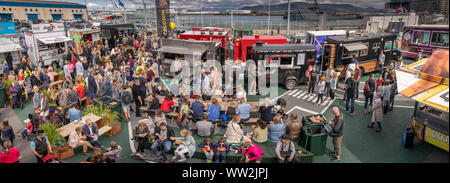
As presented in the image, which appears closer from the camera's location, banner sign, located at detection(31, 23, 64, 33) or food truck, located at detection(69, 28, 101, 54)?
banner sign, located at detection(31, 23, 64, 33)

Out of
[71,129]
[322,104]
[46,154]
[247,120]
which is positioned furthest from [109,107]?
[322,104]

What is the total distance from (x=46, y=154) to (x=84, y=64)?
335 inches

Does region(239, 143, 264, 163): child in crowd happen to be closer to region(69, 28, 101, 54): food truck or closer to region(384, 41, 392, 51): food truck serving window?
region(384, 41, 392, 51): food truck serving window

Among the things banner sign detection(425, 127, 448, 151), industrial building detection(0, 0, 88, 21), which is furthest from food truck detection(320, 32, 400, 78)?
industrial building detection(0, 0, 88, 21)

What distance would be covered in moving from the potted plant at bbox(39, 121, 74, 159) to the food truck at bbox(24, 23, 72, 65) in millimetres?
11895

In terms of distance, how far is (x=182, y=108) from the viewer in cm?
939

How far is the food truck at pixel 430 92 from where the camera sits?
15.4ft

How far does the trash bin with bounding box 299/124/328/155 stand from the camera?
7.51 metres

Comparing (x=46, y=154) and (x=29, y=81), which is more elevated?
(x=29, y=81)

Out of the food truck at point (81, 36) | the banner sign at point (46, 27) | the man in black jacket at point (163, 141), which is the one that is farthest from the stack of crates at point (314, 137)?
the food truck at point (81, 36)

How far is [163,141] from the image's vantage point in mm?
7688

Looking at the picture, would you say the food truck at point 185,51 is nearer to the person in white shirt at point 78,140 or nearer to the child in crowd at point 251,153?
the person in white shirt at point 78,140
